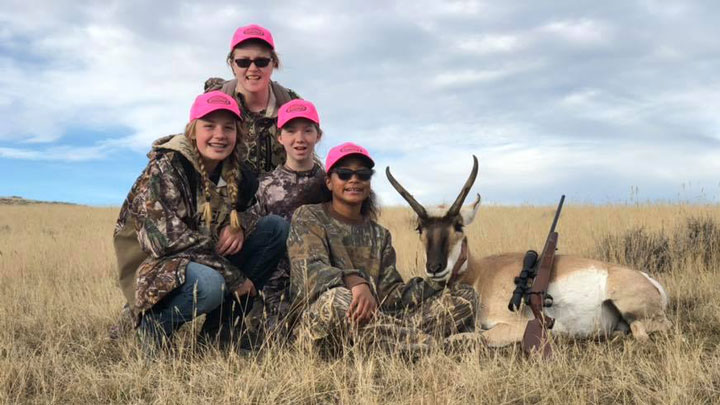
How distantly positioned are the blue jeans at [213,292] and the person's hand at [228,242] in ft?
0.96

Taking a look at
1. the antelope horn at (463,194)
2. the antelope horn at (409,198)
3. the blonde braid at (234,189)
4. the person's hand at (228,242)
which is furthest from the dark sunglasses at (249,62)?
the antelope horn at (463,194)

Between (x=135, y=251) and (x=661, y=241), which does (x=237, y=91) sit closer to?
(x=135, y=251)

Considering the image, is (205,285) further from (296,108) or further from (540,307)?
(540,307)

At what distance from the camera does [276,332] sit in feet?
16.1

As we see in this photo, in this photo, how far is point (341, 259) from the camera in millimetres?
4762

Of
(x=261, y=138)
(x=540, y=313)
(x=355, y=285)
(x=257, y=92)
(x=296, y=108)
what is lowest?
(x=540, y=313)

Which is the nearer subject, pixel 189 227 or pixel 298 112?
pixel 189 227

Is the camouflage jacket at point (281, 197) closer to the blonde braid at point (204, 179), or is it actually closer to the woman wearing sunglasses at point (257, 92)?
the woman wearing sunglasses at point (257, 92)

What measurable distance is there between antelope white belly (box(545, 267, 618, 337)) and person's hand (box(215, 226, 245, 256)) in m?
2.66

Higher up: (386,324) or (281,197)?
(281,197)

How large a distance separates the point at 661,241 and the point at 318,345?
6493mm

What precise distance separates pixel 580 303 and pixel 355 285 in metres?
2.08

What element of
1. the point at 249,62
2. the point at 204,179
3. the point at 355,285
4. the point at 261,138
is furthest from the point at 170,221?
the point at 249,62

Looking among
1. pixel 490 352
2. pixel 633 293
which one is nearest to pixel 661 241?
pixel 633 293
